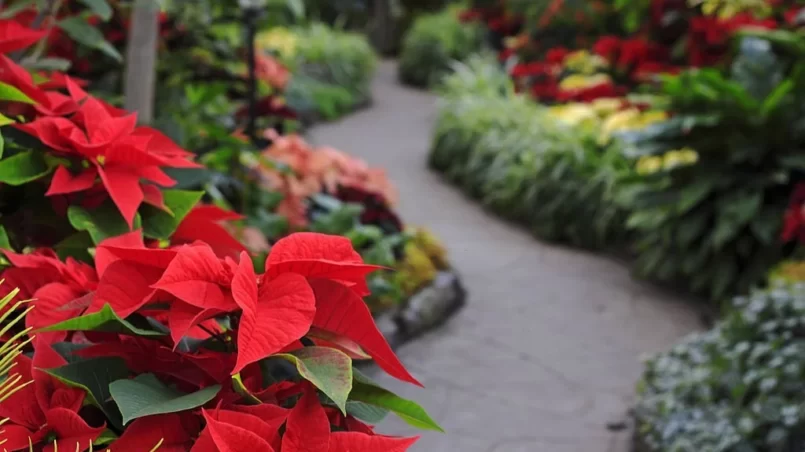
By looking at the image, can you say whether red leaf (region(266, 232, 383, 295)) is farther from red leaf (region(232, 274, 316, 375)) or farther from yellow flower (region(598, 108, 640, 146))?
yellow flower (region(598, 108, 640, 146))

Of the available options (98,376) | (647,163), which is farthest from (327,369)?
(647,163)

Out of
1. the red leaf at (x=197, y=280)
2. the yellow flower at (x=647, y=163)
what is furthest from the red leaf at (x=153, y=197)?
the yellow flower at (x=647, y=163)

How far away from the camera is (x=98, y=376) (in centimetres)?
100

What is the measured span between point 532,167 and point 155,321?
524 centimetres

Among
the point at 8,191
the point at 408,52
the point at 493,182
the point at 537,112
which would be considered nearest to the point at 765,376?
the point at 8,191

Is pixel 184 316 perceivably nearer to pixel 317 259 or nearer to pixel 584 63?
pixel 317 259

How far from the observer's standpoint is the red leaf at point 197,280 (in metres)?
0.96

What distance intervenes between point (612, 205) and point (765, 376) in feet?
9.20

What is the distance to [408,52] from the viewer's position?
14.6 metres

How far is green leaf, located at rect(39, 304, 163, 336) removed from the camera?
3.13ft

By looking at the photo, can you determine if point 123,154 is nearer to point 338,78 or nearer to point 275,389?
point 275,389

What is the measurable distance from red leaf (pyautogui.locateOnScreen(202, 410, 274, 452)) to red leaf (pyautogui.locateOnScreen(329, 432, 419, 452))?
0.25 feet

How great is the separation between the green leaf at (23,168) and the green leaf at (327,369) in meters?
0.60

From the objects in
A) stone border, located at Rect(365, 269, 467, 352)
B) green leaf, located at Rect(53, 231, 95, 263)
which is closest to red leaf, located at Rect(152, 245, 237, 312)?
green leaf, located at Rect(53, 231, 95, 263)
